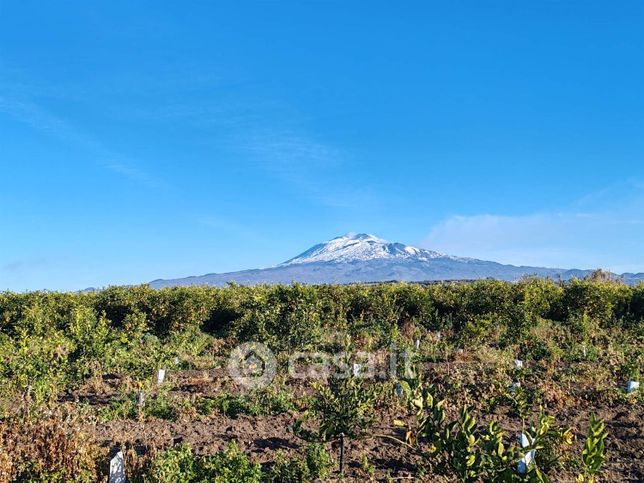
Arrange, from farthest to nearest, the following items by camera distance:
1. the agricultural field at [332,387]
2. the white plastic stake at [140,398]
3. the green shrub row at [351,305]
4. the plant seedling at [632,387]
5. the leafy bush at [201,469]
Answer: the green shrub row at [351,305]
the plant seedling at [632,387]
the white plastic stake at [140,398]
the agricultural field at [332,387]
the leafy bush at [201,469]

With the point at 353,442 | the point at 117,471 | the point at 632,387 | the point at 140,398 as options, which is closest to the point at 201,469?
the point at 117,471

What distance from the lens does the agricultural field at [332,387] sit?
485 centimetres

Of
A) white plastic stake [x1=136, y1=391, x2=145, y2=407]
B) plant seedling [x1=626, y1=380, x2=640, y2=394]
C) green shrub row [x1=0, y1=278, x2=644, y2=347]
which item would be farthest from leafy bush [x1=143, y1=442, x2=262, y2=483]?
green shrub row [x1=0, y1=278, x2=644, y2=347]

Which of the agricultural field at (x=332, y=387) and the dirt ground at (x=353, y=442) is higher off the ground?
the agricultural field at (x=332, y=387)

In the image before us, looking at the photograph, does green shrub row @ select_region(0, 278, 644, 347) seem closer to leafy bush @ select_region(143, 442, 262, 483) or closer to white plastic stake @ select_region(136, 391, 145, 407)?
white plastic stake @ select_region(136, 391, 145, 407)

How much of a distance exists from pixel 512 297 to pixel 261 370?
9.01m

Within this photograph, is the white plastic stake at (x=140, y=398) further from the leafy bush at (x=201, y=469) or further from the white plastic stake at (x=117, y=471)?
the white plastic stake at (x=117, y=471)

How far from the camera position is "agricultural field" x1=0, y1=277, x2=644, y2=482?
15.9ft

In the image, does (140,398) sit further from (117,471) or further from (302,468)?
(302,468)

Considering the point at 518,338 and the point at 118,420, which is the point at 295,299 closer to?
the point at 518,338

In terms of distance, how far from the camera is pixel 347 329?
1386 cm

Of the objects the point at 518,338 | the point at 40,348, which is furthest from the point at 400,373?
the point at 40,348

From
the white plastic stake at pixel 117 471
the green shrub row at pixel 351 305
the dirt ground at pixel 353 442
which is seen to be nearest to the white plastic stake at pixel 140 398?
the dirt ground at pixel 353 442

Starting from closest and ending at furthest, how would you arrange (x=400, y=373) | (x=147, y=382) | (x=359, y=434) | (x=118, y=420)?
(x=359, y=434)
(x=118, y=420)
(x=147, y=382)
(x=400, y=373)
